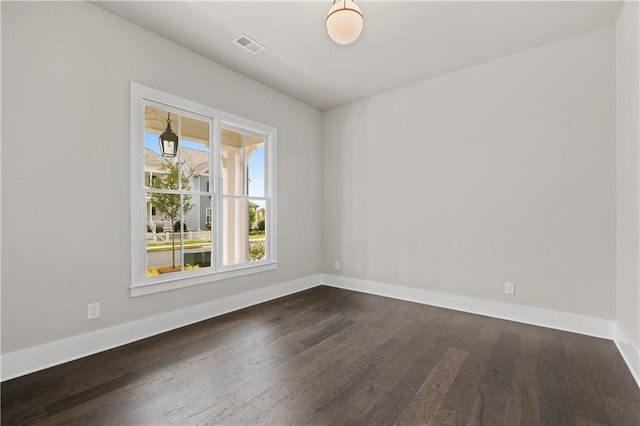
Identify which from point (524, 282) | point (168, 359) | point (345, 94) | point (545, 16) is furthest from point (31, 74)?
point (524, 282)

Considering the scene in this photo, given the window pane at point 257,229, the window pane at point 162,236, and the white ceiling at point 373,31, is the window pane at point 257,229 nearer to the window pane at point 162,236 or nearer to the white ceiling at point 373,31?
the window pane at point 162,236

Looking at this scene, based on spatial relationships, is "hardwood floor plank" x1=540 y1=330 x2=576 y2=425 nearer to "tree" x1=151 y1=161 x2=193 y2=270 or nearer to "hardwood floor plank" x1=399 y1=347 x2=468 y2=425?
"hardwood floor plank" x1=399 y1=347 x2=468 y2=425

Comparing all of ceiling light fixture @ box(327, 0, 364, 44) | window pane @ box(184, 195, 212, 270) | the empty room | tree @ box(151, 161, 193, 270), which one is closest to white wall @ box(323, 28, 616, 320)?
the empty room

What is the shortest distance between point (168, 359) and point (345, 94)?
388cm

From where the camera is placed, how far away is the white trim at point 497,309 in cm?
285

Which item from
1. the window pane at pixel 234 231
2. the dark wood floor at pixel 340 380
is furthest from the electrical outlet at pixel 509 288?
the window pane at pixel 234 231

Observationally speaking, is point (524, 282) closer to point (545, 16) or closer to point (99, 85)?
point (545, 16)

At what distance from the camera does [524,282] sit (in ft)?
10.5

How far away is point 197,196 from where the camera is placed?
3.32 metres

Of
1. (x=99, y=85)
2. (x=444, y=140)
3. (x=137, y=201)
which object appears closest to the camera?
(x=99, y=85)

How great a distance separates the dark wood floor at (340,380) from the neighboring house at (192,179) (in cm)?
111

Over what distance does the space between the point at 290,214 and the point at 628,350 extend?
12.2ft

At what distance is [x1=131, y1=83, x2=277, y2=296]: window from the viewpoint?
2.81 metres

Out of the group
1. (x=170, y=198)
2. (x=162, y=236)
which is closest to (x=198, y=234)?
(x=162, y=236)
